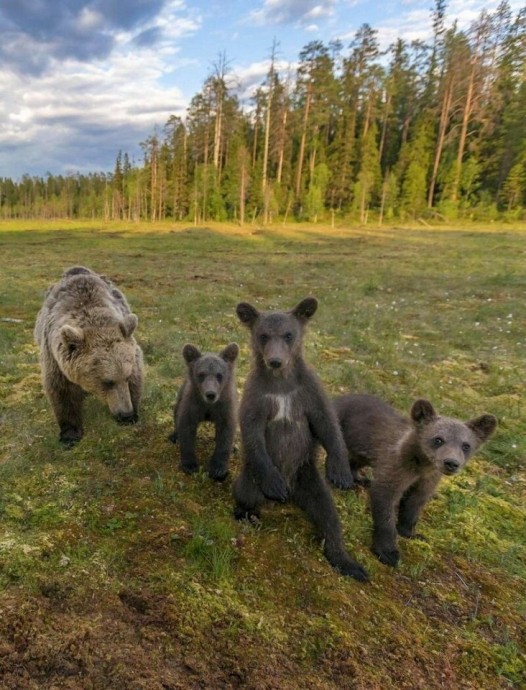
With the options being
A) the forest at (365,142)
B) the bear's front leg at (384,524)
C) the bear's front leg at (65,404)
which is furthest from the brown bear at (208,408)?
the forest at (365,142)

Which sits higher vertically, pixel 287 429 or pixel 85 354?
pixel 85 354

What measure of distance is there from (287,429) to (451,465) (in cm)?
142

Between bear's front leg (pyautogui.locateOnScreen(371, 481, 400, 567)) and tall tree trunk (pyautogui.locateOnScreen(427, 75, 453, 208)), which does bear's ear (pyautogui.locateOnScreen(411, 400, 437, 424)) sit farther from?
tall tree trunk (pyautogui.locateOnScreen(427, 75, 453, 208))

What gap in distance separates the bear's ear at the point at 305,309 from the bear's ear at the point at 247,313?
40 centimetres

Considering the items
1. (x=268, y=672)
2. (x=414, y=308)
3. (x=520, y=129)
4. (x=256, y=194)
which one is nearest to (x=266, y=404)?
(x=268, y=672)

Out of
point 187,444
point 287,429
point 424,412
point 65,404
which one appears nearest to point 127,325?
point 65,404

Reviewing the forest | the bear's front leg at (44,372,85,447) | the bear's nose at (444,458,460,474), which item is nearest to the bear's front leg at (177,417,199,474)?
the bear's front leg at (44,372,85,447)

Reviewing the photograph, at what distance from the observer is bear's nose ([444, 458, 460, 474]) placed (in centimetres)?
370

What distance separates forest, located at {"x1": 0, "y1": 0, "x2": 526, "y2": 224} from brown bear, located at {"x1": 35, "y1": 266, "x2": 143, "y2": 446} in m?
46.0

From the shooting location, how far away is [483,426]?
13.4 ft

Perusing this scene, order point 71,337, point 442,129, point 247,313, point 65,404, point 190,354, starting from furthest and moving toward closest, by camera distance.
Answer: point 442,129 → point 190,354 → point 65,404 → point 71,337 → point 247,313

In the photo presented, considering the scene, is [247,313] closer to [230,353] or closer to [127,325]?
[230,353]

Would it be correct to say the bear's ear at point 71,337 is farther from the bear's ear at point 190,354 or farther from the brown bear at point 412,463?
the brown bear at point 412,463

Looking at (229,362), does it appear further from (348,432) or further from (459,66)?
(459,66)
